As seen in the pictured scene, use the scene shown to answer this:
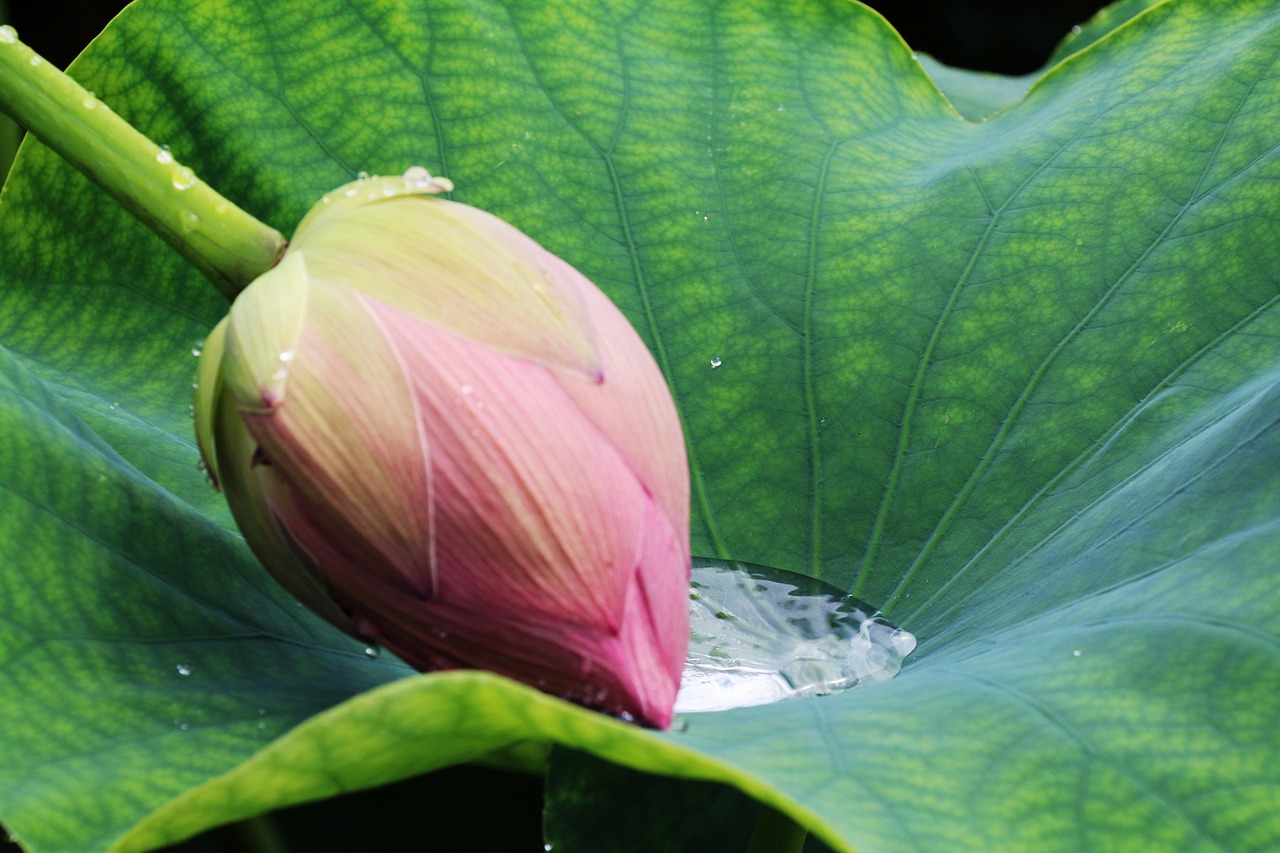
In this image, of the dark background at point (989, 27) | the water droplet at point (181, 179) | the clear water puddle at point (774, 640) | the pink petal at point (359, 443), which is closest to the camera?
the pink petal at point (359, 443)

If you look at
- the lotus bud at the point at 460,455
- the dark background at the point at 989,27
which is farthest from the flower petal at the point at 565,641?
the dark background at the point at 989,27

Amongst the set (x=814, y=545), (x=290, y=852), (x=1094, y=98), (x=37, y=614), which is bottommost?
(x=290, y=852)

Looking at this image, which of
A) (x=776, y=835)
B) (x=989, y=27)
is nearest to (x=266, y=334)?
(x=776, y=835)

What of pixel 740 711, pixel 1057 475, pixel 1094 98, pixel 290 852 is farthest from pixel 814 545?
pixel 290 852

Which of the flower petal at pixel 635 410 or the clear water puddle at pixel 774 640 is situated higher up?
the flower petal at pixel 635 410

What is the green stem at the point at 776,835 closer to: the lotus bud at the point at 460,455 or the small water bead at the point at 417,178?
the lotus bud at the point at 460,455

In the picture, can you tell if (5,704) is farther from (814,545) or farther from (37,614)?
(814,545)
